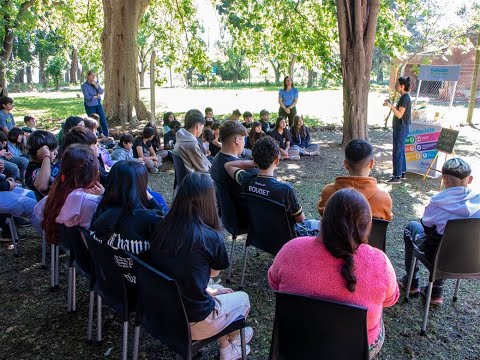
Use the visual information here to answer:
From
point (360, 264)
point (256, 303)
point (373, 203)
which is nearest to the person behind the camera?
point (360, 264)

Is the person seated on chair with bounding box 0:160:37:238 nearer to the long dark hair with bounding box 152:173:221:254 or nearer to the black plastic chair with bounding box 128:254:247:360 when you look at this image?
the black plastic chair with bounding box 128:254:247:360

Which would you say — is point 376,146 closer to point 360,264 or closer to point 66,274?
point 66,274

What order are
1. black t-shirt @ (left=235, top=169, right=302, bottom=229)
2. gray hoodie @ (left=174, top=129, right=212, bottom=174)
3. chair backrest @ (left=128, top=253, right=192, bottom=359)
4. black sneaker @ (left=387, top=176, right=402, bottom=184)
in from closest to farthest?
chair backrest @ (left=128, top=253, right=192, bottom=359) < black t-shirt @ (left=235, top=169, right=302, bottom=229) < gray hoodie @ (left=174, top=129, right=212, bottom=174) < black sneaker @ (left=387, top=176, right=402, bottom=184)

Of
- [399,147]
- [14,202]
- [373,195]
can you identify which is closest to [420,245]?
[373,195]

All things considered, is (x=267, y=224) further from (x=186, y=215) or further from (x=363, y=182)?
(x=186, y=215)

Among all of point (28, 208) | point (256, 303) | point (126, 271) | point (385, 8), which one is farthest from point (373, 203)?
point (385, 8)

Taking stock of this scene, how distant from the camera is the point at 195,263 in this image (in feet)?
7.11

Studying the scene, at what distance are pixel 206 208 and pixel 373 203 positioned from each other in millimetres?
1488

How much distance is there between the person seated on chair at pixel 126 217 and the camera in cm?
234

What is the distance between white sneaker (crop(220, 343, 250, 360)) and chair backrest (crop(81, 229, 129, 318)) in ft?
2.21

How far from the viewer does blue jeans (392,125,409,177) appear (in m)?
6.96

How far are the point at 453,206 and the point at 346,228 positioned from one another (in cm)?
161

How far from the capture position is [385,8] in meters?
10.5

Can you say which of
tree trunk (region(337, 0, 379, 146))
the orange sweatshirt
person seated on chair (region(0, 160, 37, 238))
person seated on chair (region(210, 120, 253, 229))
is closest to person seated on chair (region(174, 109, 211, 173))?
person seated on chair (region(210, 120, 253, 229))
